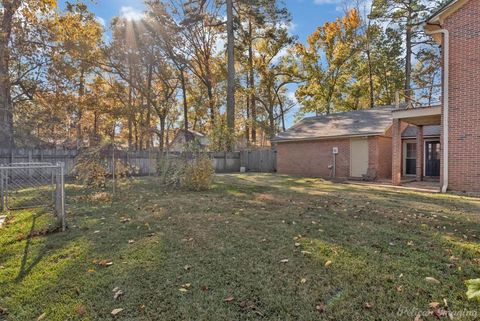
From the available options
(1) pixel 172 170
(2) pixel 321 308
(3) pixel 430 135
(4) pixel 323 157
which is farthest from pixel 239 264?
(3) pixel 430 135

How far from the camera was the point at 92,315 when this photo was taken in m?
2.34

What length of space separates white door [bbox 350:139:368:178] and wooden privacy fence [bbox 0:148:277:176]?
232 inches

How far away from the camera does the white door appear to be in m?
13.5

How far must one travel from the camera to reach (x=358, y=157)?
13.8 m

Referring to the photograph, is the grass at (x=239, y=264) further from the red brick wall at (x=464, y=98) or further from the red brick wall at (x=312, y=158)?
the red brick wall at (x=312, y=158)

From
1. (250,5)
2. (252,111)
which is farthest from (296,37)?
(252,111)

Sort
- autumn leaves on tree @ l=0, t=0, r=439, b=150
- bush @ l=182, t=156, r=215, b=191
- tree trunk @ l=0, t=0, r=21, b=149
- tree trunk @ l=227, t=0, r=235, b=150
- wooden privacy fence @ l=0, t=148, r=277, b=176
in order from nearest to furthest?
bush @ l=182, t=156, r=215, b=191
wooden privacy fence @ l=0, t=148, r=277, b=176
tree trunk @ l=0, t=0, r=21, b=149
autumn leaves on tree @ l=0, t=0, r=439, b=150
tree trunk @ l=227, t=0, r=235, b=150

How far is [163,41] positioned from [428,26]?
57.5 ft

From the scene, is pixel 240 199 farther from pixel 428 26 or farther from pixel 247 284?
pixel 428 26

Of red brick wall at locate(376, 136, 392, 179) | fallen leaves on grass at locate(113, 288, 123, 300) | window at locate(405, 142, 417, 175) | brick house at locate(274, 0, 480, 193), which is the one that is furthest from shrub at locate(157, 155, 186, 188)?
window at locate(405, 142, 417, 175)

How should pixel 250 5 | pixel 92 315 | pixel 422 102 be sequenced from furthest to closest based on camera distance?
1. pixel 250 5
2. pixel 422 102
3. pixel 92 315

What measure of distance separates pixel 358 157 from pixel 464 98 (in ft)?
17.8

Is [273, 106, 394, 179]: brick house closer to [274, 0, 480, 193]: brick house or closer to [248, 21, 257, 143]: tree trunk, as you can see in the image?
[274, 0, 480, 193]: brick house

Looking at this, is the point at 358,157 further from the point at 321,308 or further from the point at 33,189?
the point at 33,189
